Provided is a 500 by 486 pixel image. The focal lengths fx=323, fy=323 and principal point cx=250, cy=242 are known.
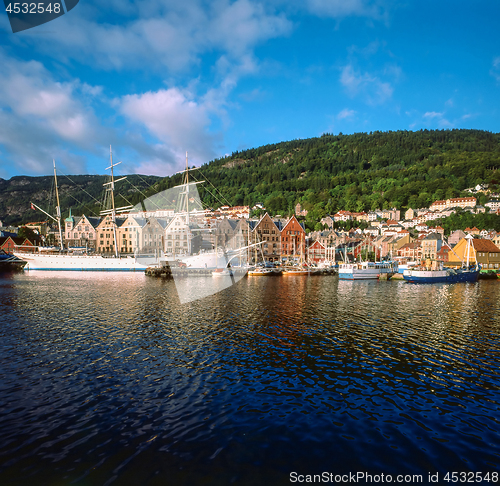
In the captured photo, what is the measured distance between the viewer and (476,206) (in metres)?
184

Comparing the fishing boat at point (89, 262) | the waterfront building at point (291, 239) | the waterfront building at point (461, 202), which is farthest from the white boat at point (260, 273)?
the waterfront building at point (461, 202)

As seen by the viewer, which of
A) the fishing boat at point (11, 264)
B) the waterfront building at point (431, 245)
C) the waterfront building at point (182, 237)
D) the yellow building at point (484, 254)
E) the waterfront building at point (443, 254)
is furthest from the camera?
the waterfront building at point (431, 245)

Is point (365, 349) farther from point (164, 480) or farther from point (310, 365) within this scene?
point (164, 480)

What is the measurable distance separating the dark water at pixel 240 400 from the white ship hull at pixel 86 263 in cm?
6055

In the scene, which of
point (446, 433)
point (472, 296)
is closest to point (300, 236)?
point (472, 296)

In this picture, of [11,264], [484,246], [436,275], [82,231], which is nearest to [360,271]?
[436,275]

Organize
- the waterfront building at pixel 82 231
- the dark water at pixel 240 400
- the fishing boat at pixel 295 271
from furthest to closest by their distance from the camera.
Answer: the waterfront building at pixel 82 231
the fishing boat at pixel 295 271
the dark water at pixel 240 400

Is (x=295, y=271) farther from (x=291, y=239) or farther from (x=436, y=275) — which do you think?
(x=291, y=239)

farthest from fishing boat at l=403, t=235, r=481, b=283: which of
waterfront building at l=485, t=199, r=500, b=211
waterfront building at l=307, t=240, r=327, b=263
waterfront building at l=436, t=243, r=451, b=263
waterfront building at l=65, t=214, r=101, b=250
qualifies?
waterfront building at l=485, t=199, r=500, b=211

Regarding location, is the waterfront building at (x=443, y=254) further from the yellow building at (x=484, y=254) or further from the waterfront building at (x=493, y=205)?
the waterfront building at (x=493, y=205)

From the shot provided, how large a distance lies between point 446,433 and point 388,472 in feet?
10.6

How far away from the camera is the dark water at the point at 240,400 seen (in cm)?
894

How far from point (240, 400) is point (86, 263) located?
277ft

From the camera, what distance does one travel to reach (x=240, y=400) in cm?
1261
